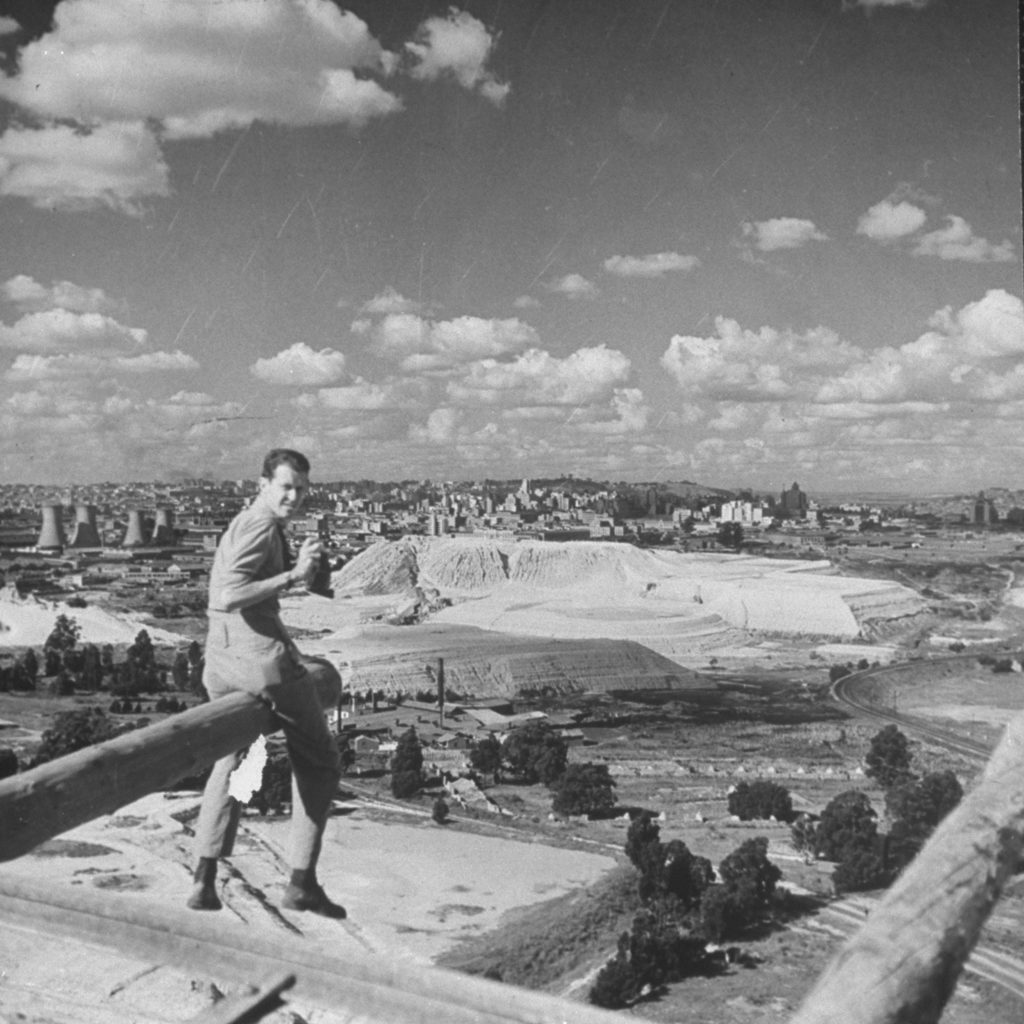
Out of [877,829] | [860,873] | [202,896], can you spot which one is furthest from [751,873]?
[202,896]

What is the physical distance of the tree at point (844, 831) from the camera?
1802 centimetres

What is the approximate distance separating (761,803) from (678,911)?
4.66 meters

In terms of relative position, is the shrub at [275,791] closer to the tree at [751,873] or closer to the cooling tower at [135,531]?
the tree at [751,873]

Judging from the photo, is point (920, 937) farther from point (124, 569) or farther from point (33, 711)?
point (124, 569)

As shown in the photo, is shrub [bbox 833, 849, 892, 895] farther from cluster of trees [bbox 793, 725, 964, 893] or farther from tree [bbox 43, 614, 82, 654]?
tree [bbox 43, 614, 82, 654]

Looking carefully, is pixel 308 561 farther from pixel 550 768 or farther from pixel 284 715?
pixel 550 768

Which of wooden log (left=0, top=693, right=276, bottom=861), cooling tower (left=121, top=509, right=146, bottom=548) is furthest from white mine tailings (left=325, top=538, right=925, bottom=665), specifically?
wooden log (left=0, top=693, right=276, bottom=861)

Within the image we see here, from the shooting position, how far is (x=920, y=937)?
4.34ft

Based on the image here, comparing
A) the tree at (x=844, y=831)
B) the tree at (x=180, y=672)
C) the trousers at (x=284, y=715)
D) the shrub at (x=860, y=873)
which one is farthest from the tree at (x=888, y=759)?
the trousers at (x=284, y=715)

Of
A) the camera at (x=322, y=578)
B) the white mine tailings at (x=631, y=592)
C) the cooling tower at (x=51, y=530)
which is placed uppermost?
the camera at (x=322, y=578)

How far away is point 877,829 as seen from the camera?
65.3 feet

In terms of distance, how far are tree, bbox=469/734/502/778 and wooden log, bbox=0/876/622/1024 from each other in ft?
68.5

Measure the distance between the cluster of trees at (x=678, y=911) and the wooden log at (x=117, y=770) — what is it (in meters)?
12.7

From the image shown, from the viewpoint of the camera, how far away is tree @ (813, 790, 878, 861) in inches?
709
